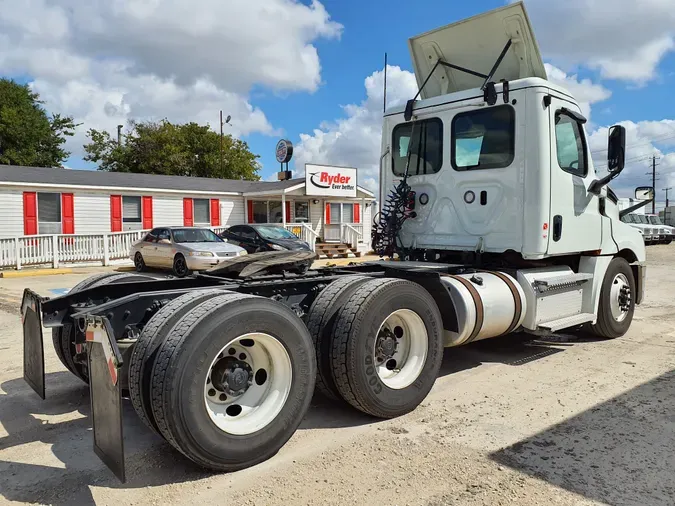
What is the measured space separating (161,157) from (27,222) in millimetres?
23186

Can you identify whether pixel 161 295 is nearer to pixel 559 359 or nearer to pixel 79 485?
pixel 79 485

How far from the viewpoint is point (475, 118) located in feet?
19.0

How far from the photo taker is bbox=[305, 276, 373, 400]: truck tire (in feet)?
12.8

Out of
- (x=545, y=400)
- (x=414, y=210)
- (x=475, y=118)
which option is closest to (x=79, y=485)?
(x=545, y=400)

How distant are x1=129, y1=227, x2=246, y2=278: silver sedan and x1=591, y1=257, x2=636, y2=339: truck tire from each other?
1058cm

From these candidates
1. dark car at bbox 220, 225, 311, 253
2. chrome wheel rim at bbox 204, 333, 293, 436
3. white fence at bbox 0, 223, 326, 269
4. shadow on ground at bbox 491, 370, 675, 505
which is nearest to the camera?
shadow on ground at bbox 491, 370, 675, 505

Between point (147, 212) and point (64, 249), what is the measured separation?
4.26m

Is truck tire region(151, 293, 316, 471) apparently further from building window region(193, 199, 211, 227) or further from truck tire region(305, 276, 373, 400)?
building window region(193, 199, 211, 227)

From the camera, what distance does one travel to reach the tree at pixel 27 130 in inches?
1517

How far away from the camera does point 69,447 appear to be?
3598mm

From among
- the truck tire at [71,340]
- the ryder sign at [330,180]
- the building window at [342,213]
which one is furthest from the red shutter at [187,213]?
the truck tire at [71,340]

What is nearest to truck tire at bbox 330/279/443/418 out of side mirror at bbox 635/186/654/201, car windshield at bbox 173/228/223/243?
side mirror at bbox 635/186/654/201

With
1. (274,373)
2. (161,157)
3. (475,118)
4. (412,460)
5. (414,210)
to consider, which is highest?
(161,157)

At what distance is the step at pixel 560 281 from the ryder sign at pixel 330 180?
60.3 ft
